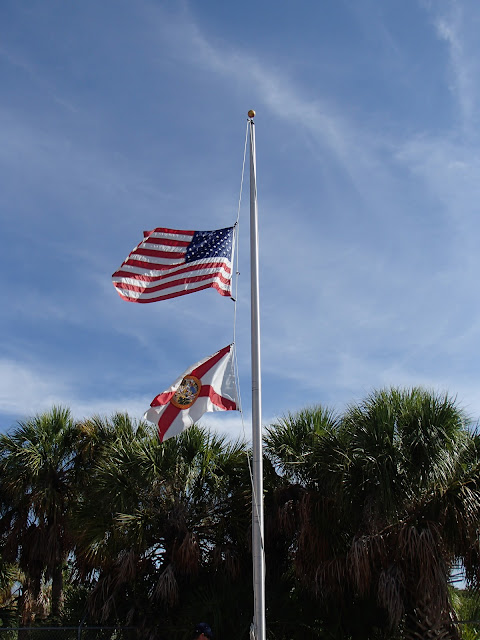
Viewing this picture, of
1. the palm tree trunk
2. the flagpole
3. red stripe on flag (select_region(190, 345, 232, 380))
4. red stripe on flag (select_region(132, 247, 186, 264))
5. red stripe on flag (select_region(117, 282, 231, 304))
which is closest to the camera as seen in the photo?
the flagpole

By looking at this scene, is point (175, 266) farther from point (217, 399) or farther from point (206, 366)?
point (217, 399)

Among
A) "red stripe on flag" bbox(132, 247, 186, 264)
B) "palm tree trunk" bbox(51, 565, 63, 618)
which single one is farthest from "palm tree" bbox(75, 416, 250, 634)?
"red stripe on flag" bbox(132, 247, 186, 264)

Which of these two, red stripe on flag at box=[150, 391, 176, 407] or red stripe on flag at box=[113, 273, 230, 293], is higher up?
red stripe on flag at box=[113, 273, 230, 293]

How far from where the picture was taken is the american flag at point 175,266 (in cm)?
857

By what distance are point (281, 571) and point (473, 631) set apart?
3532mm

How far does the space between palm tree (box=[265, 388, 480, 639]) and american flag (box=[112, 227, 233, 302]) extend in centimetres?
400

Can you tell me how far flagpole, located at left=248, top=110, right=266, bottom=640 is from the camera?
670cm

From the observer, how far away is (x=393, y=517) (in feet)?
33.0

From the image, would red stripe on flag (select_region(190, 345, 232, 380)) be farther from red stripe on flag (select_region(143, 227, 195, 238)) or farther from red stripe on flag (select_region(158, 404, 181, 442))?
red stripe on flag (select_region(143, 227, 195, 238))

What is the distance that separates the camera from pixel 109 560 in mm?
11844

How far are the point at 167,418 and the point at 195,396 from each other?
46 cm

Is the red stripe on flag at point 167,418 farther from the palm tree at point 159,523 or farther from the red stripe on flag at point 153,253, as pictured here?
the palm tree at point 159,523

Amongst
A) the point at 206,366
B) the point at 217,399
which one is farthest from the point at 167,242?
the point at 217,399

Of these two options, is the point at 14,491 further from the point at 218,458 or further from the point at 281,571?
the point at 281,571
